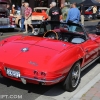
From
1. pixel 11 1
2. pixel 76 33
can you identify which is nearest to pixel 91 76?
pixel 76 33

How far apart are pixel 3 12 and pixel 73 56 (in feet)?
30.9

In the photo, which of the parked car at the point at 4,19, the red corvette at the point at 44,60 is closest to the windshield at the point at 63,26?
the red corvette at the point at 44,60

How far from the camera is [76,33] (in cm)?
550

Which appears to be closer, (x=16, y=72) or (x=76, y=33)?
(x=16, y=72)

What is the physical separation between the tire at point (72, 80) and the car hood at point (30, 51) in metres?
0.43

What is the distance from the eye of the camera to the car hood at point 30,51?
3.93m

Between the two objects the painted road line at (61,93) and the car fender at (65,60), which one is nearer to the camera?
the car fender at (65,60)

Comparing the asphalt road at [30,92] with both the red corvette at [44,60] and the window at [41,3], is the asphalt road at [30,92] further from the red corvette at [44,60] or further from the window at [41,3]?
the window at [41,3]

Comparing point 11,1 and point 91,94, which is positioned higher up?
point 11,1

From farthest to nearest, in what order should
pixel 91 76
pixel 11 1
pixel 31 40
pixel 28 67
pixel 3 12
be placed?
pixel 11 1
pixel 3 12
pixel 91 76
pixel 31 40
pixel 28 67

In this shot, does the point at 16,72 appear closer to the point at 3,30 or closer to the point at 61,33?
the point at 61,33

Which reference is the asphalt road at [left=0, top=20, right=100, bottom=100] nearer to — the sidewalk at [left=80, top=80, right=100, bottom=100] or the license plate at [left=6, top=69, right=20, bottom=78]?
the sidewalk at [left=80, top=80, right=100, bottom=100]

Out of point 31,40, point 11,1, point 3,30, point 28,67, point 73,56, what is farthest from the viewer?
point 11,1

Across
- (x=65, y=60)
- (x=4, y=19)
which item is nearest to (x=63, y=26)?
(x=65, y=60)
